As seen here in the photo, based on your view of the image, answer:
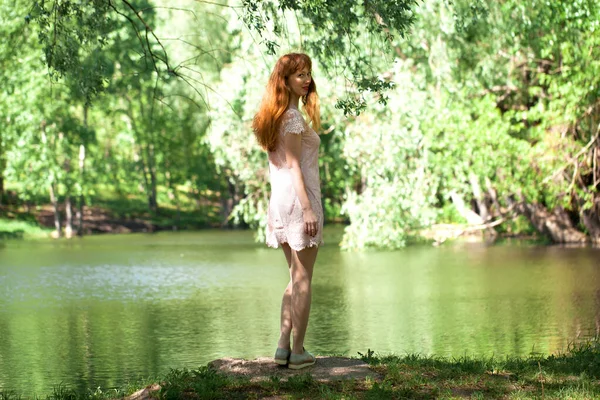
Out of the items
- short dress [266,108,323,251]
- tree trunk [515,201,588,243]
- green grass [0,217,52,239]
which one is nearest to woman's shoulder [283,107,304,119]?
short dress [266,108,323,251]

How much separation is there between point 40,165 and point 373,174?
50.2 feet

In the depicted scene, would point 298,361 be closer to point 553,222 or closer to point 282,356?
point 282,356

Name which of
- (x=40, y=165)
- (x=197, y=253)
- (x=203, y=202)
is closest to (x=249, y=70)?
(x=197, y=253)

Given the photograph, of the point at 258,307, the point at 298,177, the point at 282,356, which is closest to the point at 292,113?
the point at 298,177

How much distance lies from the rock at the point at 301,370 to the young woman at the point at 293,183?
89mm

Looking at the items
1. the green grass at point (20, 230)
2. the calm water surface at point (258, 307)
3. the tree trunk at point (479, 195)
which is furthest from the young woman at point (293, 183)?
the green grass at point (20, 230)

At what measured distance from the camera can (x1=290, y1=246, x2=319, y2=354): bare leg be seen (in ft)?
19.9

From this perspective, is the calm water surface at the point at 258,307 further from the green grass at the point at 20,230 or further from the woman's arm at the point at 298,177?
the green grass at the point at 20,230

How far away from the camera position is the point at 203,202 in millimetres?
45938

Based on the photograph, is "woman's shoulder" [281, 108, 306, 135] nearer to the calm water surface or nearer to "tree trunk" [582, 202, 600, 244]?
the calm water surface

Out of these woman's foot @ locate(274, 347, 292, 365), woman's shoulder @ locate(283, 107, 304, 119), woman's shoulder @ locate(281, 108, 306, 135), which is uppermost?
woman's shoulder @ locate(283, 107, 304, 119)

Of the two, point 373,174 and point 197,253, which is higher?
point 373,174

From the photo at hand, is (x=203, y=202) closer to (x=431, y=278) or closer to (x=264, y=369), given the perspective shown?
(x=431, y=278)

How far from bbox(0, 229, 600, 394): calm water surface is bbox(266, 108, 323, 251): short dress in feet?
8.92
